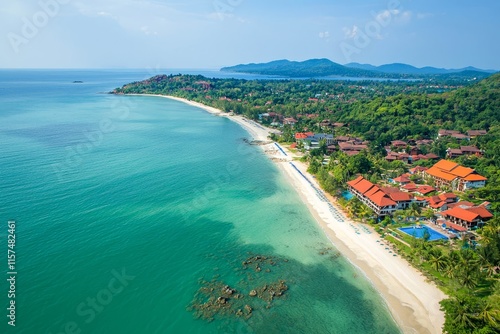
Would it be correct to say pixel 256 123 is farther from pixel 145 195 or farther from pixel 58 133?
pixel 145 195

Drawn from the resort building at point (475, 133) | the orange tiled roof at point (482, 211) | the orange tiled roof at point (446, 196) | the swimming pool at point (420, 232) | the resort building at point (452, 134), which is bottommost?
the resort building at point (452, 134)

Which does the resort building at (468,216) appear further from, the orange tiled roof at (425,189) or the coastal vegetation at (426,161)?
the orange tiled roof at (425,189)

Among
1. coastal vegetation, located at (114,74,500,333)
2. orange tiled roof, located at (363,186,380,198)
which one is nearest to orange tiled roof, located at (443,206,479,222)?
coastal vegetation, located at (114,74,500,333)

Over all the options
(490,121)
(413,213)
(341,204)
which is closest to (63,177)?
(341,204)
